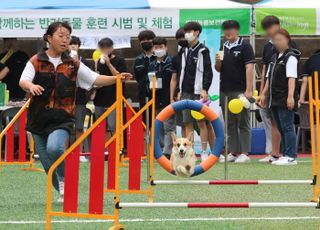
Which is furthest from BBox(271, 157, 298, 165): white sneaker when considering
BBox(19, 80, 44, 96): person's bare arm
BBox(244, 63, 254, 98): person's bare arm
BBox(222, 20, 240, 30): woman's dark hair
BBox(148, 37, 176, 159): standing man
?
BBox(19, 80, 44, 96): person's bare arm

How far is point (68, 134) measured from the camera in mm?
9453

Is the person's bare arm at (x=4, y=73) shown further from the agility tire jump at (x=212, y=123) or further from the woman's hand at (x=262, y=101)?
the agility tire jump at (x=212, y=123)

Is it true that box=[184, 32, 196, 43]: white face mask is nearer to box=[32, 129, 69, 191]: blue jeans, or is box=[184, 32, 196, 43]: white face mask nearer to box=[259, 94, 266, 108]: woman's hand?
box=[259, 94, 266, 108]: woman's hand

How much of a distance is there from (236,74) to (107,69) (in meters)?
2.11

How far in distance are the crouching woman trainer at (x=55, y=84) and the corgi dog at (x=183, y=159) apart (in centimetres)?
166

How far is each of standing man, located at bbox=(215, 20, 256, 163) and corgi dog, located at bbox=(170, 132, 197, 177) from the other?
3876 mm

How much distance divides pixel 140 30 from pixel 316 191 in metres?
6.81

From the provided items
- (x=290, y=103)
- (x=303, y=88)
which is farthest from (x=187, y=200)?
(x=303, y=88)

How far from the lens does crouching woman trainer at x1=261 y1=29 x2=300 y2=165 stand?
1402 centimetres

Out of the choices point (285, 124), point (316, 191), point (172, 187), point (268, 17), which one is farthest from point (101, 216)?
point (268, 17)

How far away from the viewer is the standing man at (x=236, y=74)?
14.9 metres

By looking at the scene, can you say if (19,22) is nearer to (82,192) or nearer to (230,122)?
(230,122)

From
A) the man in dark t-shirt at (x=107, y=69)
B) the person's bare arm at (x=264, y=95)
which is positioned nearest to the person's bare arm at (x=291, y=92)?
the person's bare arm at (x=264, y=95)

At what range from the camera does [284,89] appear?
1427cm
